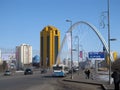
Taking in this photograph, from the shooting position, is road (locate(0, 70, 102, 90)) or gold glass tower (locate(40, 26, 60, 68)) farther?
gold glass tower (locate(40, 26, 60, 68))

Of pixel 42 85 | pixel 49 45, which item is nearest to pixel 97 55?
pixel 42 85

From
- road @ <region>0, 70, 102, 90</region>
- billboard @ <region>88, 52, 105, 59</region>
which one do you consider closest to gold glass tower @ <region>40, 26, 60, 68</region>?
billboard @ <region>88, 52, 105, 59</region>

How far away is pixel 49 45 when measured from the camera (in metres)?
177

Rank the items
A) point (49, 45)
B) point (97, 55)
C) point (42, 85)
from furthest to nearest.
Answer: point (49, 45), point (97, 55), point (42, 85)

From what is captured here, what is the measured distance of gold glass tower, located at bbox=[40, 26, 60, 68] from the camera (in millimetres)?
176125

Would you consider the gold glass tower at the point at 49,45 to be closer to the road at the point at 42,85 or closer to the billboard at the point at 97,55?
the billboard at the point at 97,55

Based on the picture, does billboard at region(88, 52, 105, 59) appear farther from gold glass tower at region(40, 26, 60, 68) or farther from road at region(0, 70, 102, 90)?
gold glass tower at region(40, 26, 60, 68)

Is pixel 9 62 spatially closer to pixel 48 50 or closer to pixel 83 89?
pixel 48 50

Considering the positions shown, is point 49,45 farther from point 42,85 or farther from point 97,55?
point 42,85

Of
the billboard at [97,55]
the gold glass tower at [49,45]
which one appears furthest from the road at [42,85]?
the gold glass tower at [49,45]

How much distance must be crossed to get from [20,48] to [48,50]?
2644 cm

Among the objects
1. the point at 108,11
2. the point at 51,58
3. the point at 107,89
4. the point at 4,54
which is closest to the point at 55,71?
the point at 108,11

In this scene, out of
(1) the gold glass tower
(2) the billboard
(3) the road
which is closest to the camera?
(3) the road

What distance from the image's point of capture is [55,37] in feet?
590
